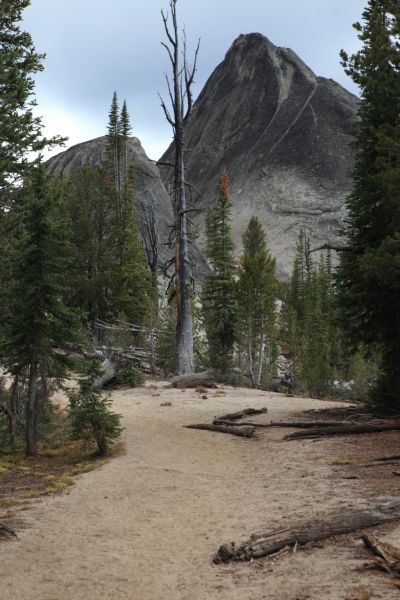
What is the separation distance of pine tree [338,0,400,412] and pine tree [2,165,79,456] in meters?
7.85

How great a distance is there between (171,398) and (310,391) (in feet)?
71.7

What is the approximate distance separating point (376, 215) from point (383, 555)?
42.8 ft

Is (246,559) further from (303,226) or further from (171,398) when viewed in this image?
(303,226)

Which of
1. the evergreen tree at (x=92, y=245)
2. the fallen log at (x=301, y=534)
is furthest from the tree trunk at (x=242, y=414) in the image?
the evergreen tree at (x=92, y=245)

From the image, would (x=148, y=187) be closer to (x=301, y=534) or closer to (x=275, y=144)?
(x=275, y=144)

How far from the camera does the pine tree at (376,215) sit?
13.7 m

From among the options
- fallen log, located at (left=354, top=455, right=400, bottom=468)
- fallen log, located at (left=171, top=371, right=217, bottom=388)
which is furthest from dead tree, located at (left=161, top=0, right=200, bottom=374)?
fallen log, located at (left=354, top=455, right=400, bottom=468)

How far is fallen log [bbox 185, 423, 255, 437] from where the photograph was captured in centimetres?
1520

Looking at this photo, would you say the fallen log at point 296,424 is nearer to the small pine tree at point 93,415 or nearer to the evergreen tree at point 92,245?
the small pine tree at point 93,415

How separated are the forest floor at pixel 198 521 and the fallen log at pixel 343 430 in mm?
552

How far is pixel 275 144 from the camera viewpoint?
395ft

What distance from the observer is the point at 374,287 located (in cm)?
1583

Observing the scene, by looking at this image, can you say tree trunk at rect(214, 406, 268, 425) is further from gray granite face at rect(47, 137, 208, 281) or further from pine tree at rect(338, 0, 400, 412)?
gray granite face at rect(47, 137, 208, 281)

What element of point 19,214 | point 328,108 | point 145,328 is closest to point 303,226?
point 328,108
